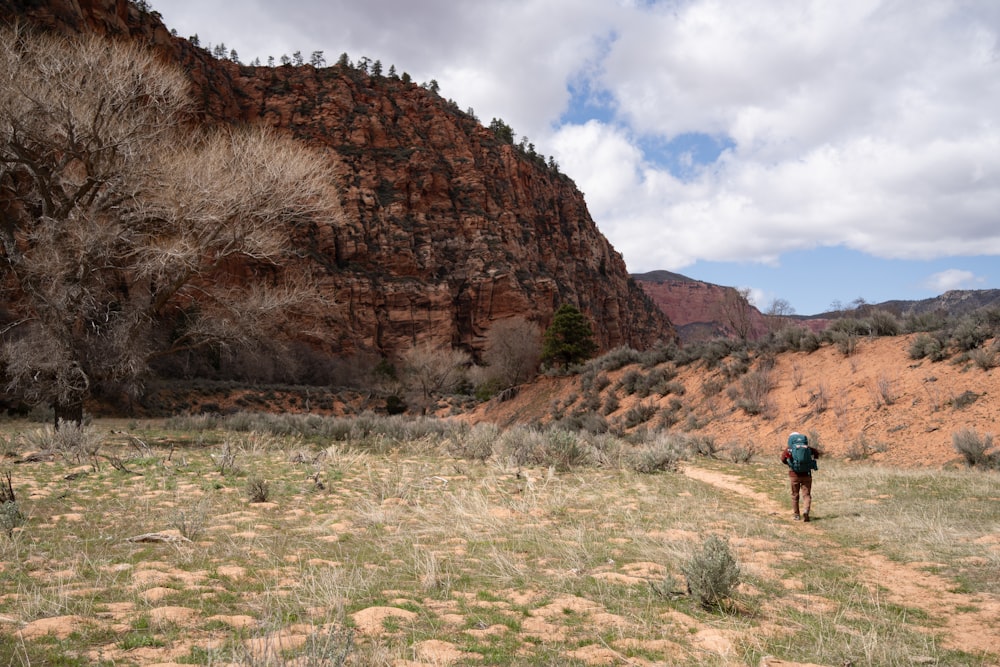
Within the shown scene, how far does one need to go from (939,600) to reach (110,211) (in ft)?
47.0

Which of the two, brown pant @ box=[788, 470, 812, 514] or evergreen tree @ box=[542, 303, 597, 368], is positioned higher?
evergreen tree @ box=[542, 303, 597, 368]

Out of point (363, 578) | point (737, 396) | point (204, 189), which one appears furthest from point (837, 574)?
point (737, 396)

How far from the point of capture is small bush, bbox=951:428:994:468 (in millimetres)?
11531

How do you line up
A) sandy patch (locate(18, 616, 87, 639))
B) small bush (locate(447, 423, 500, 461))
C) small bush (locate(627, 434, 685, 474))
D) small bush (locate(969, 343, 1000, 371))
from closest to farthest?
sandy patch (locate(18, 616, 87, 639))
small bush (locate(627, 434, 685, 474))
small bush (locate(447, 423, 500, 461))
small bush (locate(969, 343, 1000, 371))

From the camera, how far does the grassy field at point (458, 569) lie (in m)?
2.86

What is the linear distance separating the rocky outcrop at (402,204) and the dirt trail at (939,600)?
5475 cm

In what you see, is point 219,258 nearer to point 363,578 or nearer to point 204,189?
point 204,189

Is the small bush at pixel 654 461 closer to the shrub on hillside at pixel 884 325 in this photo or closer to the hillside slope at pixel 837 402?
the hillside slope at pixel 837 402

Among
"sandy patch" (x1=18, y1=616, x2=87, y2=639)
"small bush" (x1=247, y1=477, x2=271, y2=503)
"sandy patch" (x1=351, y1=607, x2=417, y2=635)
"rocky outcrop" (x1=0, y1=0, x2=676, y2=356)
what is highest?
"rocky outcrop" (x1=0, y1=0, x2=676, y2=356)

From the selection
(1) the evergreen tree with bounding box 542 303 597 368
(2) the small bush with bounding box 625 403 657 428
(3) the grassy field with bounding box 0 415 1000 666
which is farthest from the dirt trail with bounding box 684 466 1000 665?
(1) the evergreen tree with bounding box 542 303 597 368

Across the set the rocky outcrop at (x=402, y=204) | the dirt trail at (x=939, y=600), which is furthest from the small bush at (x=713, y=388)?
the rocky outcrop at (x=402, y=204)

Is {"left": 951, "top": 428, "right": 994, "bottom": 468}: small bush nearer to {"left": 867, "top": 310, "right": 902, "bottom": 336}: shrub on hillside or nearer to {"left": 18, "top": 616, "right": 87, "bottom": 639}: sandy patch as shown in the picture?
{"left": 867, "top": 310, "right": 902, "bottom": 336}: shrub on hillside

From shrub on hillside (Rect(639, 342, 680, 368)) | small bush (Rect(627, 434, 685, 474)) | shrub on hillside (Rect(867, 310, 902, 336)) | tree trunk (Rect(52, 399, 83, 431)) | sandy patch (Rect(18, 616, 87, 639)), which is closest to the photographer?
sandy patch (Rect(18, 616, 87, 639))

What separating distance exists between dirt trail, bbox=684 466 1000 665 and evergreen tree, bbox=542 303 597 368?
2920 cm
